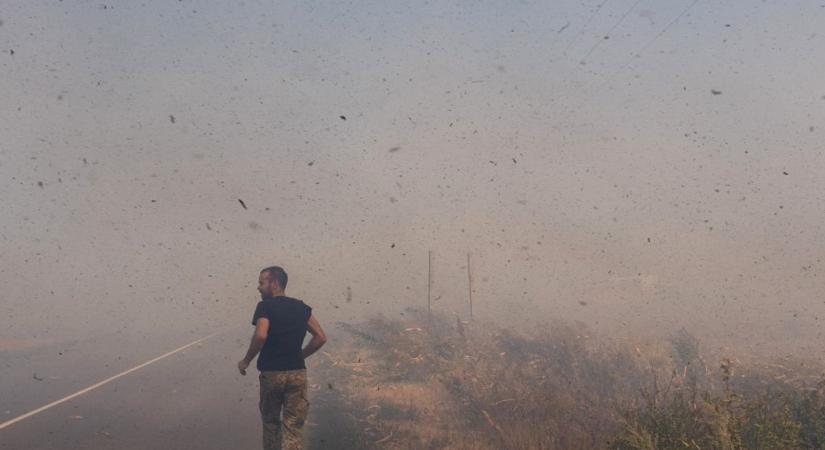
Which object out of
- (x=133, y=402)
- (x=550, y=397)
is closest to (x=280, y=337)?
(x=550, y=397)

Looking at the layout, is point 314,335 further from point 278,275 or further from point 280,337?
point 278,275

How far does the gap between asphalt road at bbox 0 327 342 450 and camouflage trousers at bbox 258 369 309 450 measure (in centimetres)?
211

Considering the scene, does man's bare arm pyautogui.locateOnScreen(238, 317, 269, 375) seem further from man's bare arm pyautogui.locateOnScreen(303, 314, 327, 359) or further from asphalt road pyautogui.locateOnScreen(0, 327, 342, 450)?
asphalt road pyautogui.locateOnScreen(0, 327, 342, 450)

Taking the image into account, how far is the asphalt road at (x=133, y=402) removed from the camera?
8375 mm

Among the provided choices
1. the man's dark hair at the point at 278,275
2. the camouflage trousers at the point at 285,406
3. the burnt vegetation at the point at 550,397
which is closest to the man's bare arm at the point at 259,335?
the camouflage trousers at the point at 285,406

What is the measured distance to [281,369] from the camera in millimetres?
5715

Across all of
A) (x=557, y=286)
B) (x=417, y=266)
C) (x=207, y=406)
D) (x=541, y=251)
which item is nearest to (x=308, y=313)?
(x=207, y=406)

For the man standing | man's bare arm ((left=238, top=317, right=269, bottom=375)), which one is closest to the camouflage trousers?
the man standing

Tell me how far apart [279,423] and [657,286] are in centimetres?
4198

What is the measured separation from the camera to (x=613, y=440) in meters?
5.46

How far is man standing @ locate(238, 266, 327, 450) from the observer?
18.7 feet

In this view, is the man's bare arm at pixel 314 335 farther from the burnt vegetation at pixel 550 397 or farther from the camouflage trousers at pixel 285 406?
the burnt vegetation at pixel 550 397

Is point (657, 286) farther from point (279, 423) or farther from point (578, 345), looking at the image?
point (279, 423)

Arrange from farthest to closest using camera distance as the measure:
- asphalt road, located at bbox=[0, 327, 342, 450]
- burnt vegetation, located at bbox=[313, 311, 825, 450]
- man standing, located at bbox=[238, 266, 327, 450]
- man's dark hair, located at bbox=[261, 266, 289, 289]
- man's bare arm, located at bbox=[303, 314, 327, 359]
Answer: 1. asphalt road, located at bbox=[0, 327, 342, 450]
2. man's bare arm, located at bbox=[303, 314, 327, 359]
3. man's dark hair, located at bbox=[261, 266, 289, 289]
4. man standing, located at bbox=[238, 266, 327, 450]
5. burnt vegetation, located at bbox=[313, 311, 825, 450]
